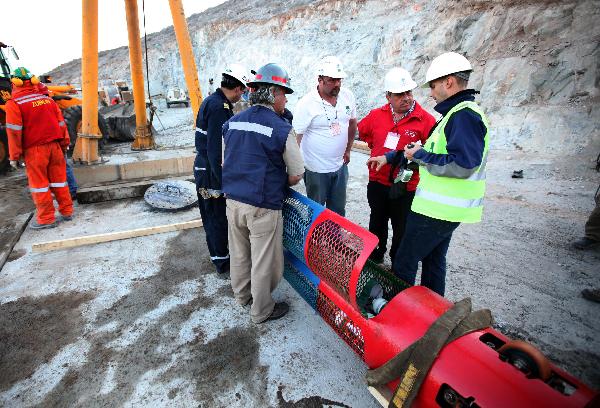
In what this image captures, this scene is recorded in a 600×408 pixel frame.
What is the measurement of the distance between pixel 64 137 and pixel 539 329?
615 centimetres

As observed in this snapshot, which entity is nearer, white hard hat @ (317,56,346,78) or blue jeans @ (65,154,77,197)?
white hard hat @ (317,56,346,78)

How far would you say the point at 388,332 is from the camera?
5.92 ft

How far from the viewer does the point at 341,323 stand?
2.39 meters

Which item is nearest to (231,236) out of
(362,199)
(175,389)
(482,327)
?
(175,389)

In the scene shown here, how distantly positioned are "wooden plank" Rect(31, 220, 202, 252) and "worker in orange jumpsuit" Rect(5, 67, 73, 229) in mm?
924

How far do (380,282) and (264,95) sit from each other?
1.70 meters

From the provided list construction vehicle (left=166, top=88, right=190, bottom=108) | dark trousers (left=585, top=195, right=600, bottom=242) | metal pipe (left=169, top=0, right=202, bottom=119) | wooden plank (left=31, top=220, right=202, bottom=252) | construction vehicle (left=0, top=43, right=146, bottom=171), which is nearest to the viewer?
dark trousers (left=585, top=195, right=600, bottom=242)

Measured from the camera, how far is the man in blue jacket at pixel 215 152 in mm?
2928

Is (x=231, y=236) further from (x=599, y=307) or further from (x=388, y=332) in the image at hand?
Result: (x=599, y=307)

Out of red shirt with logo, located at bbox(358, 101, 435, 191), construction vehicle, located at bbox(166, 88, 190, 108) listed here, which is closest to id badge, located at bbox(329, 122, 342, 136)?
red shirt with logo, located at bbox(358, 101, 435, 191)

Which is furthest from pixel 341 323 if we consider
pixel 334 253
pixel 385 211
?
pixel 385 211

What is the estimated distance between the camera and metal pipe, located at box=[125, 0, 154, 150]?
6571 millimetres

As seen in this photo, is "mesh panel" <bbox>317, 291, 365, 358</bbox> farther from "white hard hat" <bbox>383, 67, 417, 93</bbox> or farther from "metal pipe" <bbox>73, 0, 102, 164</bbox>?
"metal pipe" <bbox>73, 0, 102, 164</bbox>

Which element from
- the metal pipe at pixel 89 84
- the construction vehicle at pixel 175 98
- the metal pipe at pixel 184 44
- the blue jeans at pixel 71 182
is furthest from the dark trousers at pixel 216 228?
the construction vehicle at pixel 175 98
